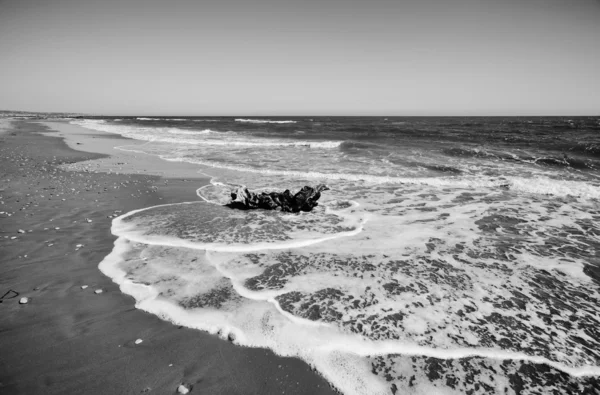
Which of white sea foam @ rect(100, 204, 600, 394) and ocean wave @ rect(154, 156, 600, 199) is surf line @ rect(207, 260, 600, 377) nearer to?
white sea foam @ rect(100, 204, 600, 394)

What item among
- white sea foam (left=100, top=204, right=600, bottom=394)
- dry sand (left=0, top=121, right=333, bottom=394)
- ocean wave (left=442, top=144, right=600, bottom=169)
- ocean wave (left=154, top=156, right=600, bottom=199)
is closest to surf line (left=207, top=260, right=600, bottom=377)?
white sea foam (left=100, top=204, right=600, bottom=394)

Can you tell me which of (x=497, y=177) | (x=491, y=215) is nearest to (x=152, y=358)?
(x=491, y=215)

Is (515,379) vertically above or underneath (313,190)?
underneath

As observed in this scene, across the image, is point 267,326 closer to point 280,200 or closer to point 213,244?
point 213,244

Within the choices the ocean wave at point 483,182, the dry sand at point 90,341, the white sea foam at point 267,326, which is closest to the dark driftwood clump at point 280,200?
the white sea foam at point 267,326

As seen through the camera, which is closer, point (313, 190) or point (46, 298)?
point (46, 298)

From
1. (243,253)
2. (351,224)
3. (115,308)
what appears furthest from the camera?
(351,224)

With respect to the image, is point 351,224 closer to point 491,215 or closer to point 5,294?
point 491,215

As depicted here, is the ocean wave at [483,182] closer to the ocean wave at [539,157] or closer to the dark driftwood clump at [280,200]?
the dark driftwood clump at [280,200]

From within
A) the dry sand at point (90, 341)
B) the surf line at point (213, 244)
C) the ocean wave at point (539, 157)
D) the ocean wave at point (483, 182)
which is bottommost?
the dry sand at point (90, 341)

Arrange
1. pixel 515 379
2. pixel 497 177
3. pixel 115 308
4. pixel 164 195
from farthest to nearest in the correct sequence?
pixel 497 177, pixel 164 195, pixel 115 308, pixel 515 379
